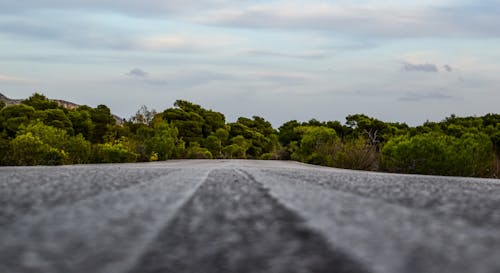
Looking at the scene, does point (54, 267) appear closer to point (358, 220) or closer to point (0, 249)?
point (0, 249)

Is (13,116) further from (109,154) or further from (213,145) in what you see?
(109,154)

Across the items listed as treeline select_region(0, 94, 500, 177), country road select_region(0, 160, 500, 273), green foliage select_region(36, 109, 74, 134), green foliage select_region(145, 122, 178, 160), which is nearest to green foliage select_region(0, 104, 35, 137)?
treeline select_region(0, 94, 500, 177)

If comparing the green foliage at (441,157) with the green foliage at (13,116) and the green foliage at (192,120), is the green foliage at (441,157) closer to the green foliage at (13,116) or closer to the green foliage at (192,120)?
the green foliage at (13,116)

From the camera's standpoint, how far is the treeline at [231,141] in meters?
17.2

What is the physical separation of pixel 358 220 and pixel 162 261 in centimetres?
64

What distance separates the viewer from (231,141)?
201 ft

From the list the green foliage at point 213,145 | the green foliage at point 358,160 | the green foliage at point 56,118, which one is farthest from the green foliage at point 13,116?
the green foliage at point 358,160

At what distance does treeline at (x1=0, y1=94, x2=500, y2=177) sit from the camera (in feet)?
56.5

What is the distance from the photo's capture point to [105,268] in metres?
0.85

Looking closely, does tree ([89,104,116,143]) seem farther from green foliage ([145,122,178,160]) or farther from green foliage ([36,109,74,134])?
green foliage ([145,122,178,160])

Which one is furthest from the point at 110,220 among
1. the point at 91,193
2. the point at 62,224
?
the point at 91,193

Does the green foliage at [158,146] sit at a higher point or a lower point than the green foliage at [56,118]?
lower

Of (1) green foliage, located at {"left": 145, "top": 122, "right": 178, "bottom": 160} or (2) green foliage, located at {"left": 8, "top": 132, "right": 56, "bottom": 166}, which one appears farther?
(1) green foliage, located at {"left": 145, "top": 122, "right": 178, "bottom": 160}

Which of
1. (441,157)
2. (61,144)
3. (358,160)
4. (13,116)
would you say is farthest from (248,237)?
(13,116)
